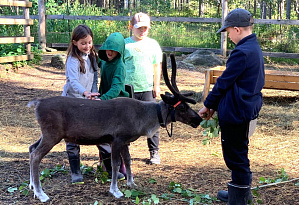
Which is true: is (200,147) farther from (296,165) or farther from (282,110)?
(282,110)

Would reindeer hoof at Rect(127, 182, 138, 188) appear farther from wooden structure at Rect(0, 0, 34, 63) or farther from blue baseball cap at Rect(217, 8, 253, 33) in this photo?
wooden structure at Rect(0, 0, 34, 63)

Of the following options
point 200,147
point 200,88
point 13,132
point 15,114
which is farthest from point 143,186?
point 200,88

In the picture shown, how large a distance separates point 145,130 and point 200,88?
6761 millimetres

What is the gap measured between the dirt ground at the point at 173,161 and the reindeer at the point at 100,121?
1.12 ft

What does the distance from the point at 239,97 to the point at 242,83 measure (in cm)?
15

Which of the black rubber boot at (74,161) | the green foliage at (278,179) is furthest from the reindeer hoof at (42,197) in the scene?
the green foliage at (278,179)

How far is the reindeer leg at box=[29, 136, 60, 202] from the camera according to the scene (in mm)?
4367

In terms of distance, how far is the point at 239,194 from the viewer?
162 inches

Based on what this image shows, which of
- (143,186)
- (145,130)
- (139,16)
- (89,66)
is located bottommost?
(143,186)

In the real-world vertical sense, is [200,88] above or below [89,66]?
below

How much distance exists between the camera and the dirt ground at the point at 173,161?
15.2 feet

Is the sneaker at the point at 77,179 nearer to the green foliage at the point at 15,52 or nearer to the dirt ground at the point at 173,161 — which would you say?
the dirt ground at the point at 173,161

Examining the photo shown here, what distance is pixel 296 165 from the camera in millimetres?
5746

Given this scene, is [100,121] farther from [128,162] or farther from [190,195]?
[190,195]
